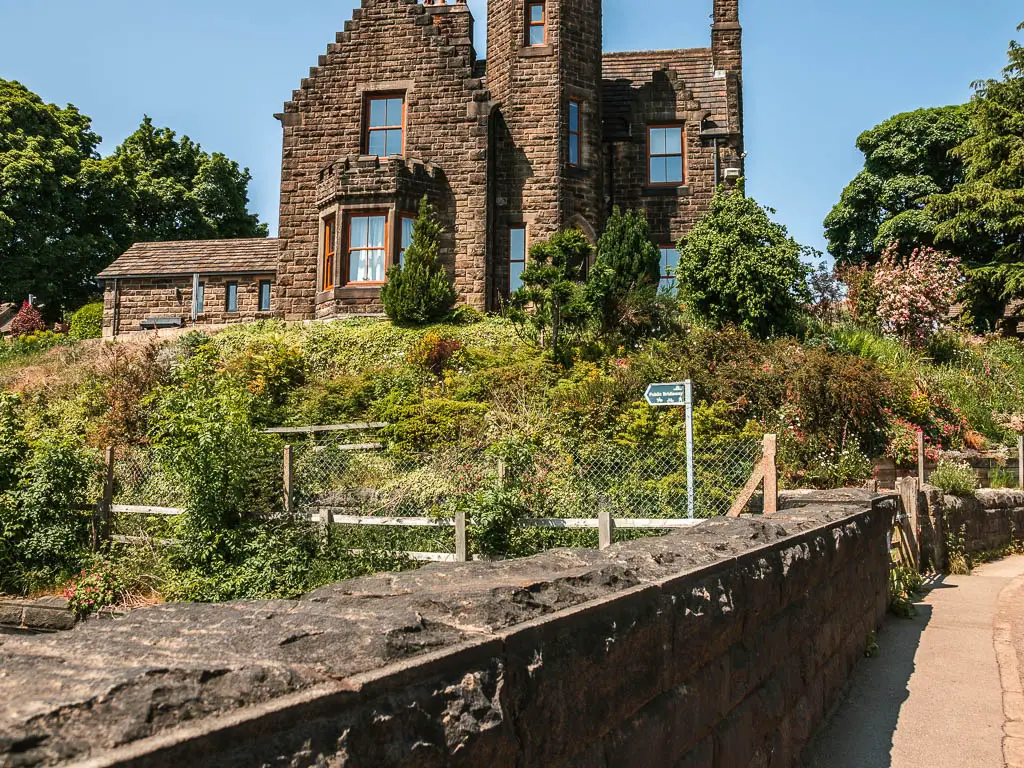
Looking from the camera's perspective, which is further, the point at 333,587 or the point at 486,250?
the point at 486,250

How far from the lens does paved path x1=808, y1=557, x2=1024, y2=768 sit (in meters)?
4.79

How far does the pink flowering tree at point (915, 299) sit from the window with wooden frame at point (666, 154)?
21.4 feet

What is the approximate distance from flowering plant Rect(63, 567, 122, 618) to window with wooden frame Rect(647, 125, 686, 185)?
762 inches

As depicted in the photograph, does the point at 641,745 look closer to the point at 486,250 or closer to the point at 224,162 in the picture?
the point at 486,250

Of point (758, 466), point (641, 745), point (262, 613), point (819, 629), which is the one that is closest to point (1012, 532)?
point (758, 466)

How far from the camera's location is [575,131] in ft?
78.9

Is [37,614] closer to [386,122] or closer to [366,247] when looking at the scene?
[366,247]

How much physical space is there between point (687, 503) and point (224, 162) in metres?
41.6

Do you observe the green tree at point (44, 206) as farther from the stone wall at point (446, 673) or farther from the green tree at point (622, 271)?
the stone wall at point (446, 673)

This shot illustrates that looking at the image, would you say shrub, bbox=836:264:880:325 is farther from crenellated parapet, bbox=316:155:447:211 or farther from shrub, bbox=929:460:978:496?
crenellated parapet, bbox=316:155:447:211

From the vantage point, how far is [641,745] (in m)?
2.65

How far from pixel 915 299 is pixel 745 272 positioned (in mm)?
5552

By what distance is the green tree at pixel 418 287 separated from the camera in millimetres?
20469

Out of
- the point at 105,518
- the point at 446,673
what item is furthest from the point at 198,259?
the point at 446,673
